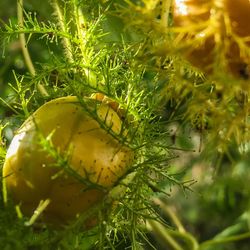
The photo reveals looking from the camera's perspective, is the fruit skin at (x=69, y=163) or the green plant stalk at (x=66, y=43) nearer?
the fruit skin at (x=69, y=163)

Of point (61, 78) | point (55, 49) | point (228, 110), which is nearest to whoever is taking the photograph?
point (228, 110)

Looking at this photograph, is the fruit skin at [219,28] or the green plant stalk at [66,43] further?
the green plant stalk at [66,43]

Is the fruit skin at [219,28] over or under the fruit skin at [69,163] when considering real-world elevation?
over

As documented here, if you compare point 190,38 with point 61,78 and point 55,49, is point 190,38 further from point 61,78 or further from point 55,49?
point 55,49

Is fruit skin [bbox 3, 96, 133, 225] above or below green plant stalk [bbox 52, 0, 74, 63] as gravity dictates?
below

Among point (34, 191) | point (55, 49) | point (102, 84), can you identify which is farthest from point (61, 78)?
point (55, 49)

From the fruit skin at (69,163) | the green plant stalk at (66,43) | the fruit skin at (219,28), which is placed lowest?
the fruit skin at (69,163)
